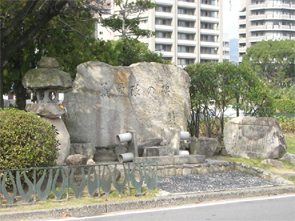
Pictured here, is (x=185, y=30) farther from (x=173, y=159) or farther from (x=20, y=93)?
(x=173, y=159)

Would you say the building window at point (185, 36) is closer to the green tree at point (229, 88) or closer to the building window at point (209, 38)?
the building window at point (209, 38)

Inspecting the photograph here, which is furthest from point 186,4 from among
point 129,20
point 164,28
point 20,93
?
point 20,93

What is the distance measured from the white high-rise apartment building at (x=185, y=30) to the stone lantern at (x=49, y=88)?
1974 inches

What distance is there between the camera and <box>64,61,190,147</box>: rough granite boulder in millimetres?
11266

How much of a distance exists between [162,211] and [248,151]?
579 centimetres

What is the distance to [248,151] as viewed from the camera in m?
12.6

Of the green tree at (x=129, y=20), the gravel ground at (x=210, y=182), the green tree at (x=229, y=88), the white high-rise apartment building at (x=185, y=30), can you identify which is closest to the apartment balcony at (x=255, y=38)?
the white high-rise apartment building at (x=185, y=30)

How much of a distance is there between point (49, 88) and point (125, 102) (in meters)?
2.60

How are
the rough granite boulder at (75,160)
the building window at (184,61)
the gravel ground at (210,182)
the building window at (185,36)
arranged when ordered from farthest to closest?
1. the building window at (185,36)
2. the building window at (184,61)
3. the rough granite boulder at (75,160)
4. the gravel ground at (210,182)

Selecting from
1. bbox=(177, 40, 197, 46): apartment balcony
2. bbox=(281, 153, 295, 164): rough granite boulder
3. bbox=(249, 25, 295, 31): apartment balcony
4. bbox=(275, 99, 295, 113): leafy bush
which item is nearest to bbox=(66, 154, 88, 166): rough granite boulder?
bbox=(281, 153, 295, 164): rough granite boulder

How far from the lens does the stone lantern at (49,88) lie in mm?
9641

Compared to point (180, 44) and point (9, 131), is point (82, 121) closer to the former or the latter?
point (9, 131)

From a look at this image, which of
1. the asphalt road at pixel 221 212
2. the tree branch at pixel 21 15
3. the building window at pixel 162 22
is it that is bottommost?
the asphalt road at pixel 221 212

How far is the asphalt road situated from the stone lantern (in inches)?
115
